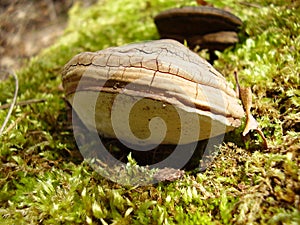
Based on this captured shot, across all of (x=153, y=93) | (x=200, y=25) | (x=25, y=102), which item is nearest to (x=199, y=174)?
(x=153, y=93)

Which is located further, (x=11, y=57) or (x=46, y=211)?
(x=11, y=57)

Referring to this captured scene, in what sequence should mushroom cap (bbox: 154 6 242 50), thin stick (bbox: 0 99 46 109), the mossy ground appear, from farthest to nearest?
thin stick (bbox: 0 99 46 109) < mushroom cap (bbox: 154 6 242 50) < the mossy ground

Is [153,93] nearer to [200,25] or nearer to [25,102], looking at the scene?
[200,25]

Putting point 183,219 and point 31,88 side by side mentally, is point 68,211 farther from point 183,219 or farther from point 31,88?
point 31,88

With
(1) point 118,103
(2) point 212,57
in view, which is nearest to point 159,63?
(1) point 118,103

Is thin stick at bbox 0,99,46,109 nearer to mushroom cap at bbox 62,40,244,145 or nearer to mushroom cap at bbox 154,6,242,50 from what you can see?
mushroom cap at bbox 62,40,244,145

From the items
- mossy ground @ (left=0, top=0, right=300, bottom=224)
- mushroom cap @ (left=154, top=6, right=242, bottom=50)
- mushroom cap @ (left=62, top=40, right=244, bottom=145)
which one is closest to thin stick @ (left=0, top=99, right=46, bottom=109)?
mossy ground @ (left=0, top=0, right=300, bottom=224)
